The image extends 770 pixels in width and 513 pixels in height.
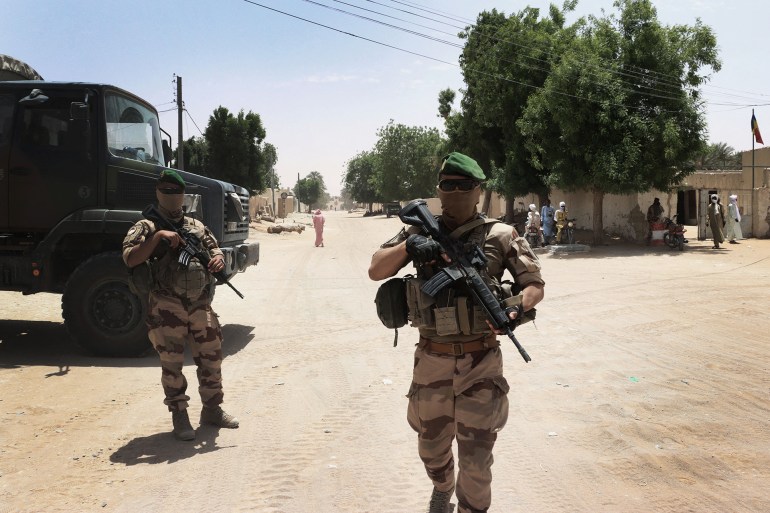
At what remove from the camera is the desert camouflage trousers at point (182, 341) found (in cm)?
456

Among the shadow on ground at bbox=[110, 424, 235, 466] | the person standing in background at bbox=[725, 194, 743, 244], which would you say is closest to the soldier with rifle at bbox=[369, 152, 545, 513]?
the shadow on ground at bbox=[110, 424, 235, 466]

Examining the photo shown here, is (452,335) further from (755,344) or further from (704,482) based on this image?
(755,344)

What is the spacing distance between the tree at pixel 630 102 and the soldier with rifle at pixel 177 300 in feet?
53.5

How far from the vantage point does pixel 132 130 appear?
24.7 feet

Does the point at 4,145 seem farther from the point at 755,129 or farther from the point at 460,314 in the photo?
the point at 755,129

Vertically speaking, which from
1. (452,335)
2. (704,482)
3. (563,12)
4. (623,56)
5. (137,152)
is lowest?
(704,482)

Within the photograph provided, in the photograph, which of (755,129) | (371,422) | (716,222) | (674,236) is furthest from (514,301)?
(755,129)

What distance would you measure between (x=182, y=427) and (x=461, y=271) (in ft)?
8.90

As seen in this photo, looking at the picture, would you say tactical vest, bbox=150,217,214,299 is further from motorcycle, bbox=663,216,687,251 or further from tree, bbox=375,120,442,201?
tree, bbox=375,120,442,201

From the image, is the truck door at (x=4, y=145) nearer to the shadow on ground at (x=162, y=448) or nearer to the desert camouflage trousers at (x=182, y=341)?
the desert camouflage trousers at (x=182, y=341)

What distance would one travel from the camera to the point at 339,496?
3.53 metres

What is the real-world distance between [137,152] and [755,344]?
7389 mm

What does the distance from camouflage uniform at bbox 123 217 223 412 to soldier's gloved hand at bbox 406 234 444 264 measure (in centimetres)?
233

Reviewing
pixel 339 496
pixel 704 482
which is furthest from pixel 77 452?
pixel 704 482
